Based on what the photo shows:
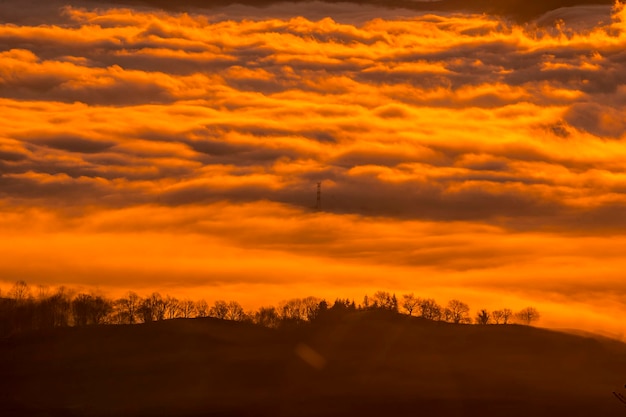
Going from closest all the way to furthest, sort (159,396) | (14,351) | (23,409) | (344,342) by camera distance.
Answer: (23,409) < (159,396) < (14,351) < (344,342)

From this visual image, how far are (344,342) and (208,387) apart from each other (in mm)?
42660

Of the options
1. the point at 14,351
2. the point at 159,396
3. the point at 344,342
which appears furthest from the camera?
the point at 344,342

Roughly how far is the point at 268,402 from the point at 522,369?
142 feet

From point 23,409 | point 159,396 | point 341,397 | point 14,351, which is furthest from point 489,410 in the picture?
point 14,351

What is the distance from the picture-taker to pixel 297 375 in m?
166

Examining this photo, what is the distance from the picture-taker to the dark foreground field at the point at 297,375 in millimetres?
143750

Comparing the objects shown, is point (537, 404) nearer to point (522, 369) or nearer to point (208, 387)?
point (522, 369)

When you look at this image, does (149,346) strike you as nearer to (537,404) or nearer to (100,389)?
(100,389)

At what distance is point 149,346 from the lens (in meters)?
186

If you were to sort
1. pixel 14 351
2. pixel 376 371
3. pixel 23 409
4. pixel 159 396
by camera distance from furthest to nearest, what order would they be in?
pixel 14 351
pixel 376 371
pixel 159 396
pixel 23 409

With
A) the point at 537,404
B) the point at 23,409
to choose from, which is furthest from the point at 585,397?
the point at 23,409

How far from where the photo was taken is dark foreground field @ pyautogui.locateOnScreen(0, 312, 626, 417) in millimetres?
143750

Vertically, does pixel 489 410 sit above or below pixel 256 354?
below

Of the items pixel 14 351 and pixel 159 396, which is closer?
pixel 159 396
